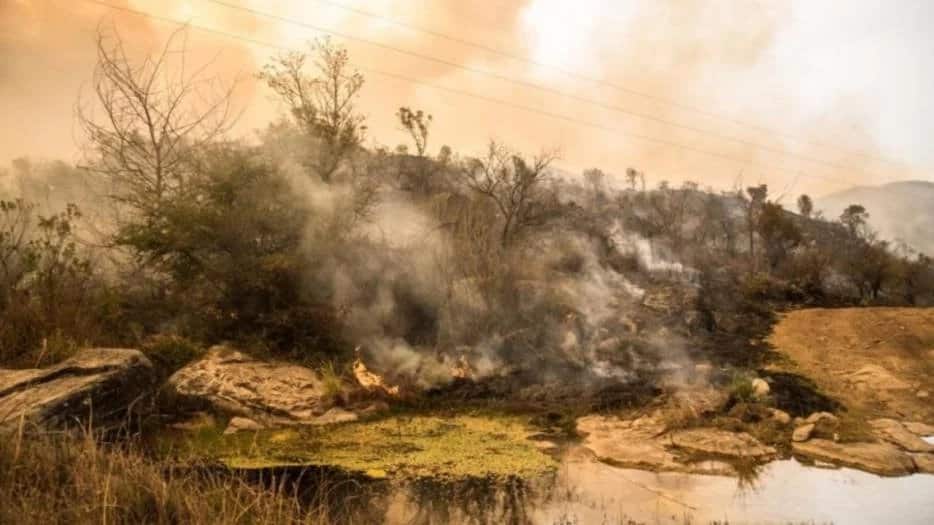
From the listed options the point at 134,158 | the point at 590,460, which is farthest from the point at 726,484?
the point at 134,158

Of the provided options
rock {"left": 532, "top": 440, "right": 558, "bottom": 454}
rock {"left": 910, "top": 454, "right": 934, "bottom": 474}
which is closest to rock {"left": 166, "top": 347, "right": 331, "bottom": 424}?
rock {"left": 532, "top": 440, "right": 558, "bottom": 454}

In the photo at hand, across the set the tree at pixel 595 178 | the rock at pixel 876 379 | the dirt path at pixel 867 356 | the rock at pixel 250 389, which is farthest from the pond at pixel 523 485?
the tree at pixel 595 178

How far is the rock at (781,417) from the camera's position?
9.40 meters

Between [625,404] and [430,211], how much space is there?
800cm

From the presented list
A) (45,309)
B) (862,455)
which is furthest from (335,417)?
(862,455)

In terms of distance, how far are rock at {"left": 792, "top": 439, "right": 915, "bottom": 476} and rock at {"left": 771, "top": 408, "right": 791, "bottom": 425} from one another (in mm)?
630

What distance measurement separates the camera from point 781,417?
9.46m

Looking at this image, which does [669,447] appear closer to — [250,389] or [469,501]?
[469,501]

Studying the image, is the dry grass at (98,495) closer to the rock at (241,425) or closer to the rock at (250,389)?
the rock at (241,425)

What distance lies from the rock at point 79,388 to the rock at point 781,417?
9.34m

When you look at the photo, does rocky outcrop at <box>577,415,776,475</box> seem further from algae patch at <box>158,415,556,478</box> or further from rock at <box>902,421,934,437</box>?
rock at <box>902,421,934,437</box>

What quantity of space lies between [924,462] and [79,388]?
1148 cm

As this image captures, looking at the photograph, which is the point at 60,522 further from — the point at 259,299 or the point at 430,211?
the point at 430,211

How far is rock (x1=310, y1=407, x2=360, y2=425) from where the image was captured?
9914mm
